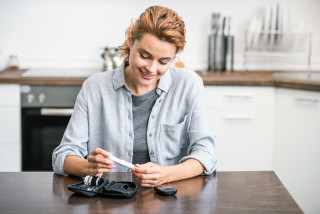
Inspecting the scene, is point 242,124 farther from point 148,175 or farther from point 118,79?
point 148,175

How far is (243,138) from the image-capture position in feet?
9.88

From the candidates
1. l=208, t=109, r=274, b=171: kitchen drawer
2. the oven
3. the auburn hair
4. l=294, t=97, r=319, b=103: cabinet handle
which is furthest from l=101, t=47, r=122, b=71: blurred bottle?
the auburn hair

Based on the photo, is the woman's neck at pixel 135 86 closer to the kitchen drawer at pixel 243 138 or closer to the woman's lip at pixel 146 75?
the woman's lip at pixel 146 75

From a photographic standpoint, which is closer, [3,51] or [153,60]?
[153,60]

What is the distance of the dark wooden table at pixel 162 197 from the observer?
120 centimetres

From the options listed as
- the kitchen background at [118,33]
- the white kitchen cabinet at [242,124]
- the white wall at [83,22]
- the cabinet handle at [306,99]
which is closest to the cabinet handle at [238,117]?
the white kitchen cabinet at [242,124]

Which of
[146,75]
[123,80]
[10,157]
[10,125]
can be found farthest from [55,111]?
[146,75]

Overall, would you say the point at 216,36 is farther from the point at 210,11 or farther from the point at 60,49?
the point at 60,49

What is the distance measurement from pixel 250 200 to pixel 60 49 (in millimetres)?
2516

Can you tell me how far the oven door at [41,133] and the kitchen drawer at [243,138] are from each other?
3.24ft

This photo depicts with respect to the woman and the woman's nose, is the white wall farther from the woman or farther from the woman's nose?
the woman's nose

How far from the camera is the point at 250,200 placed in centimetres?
127

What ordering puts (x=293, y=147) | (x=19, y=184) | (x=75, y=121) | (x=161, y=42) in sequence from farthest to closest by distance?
(x=293, y=147), (x=75, y=121), (x=161, y=42), (x=19, y=184)

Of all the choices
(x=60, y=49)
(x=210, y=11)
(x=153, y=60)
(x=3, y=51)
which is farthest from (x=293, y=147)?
(x=3, y=51)
